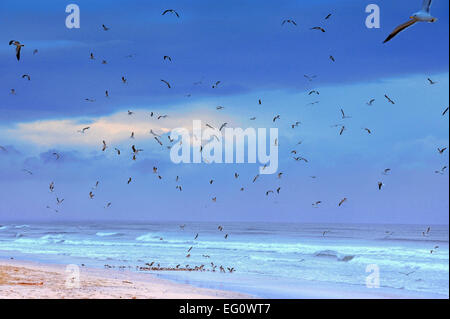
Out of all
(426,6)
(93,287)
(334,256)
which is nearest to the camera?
(426,6)

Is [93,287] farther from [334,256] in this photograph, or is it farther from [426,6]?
[334,256]

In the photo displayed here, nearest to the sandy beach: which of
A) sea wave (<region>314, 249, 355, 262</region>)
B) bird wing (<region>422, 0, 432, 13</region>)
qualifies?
bird wing (<region>422, 0, 432, 13</region>)

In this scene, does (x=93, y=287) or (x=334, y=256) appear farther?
(x=334, y=256)

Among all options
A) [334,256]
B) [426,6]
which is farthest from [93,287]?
[334,256]

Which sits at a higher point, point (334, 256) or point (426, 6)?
point (426, 6)

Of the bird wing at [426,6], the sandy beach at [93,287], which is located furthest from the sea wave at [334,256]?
the bird wing at [426,6]

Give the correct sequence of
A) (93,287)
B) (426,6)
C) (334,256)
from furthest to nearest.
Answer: (334,256) < (93,287) < (426,6)

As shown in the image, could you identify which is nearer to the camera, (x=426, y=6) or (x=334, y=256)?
(x=426, y=6)

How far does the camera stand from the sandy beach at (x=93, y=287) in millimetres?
11820

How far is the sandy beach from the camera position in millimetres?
11820

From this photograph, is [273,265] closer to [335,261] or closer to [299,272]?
[299,272]

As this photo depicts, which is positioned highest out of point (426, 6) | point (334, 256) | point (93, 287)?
point (426, 6)

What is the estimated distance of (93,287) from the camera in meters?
13.1

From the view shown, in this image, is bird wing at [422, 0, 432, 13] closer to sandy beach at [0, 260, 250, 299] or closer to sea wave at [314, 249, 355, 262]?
sandy beach at [0, 260, 250, 299]
